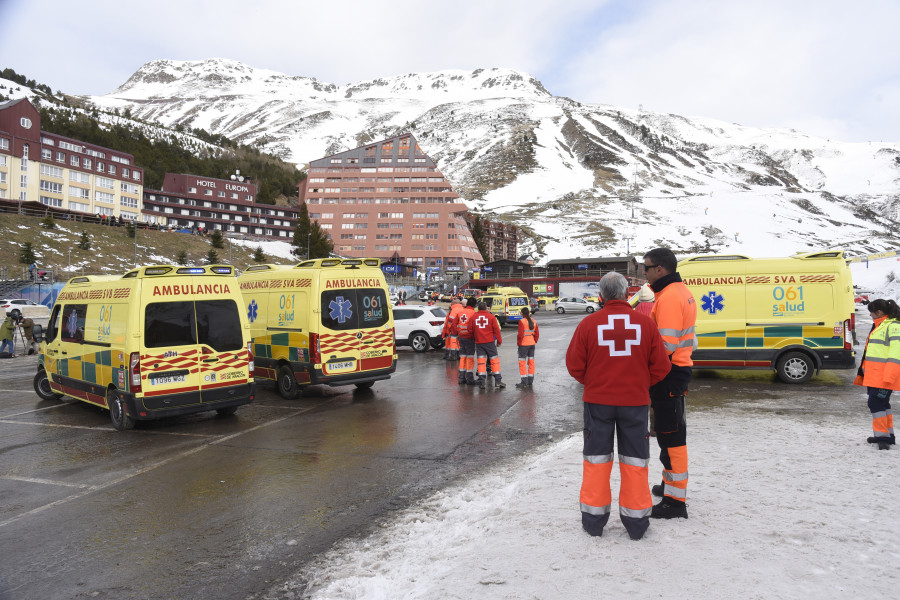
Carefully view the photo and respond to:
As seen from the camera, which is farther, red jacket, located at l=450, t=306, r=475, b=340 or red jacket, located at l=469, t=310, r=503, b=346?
red jacket, located at l=450, t=306, r=475, b=340

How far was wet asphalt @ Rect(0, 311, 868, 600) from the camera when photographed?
413 cm

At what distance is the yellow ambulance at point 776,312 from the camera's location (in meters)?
11.2

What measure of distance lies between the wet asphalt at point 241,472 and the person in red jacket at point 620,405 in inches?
76.0

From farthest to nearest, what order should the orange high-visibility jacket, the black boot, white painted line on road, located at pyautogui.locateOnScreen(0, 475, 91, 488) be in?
white painted line on road, located at pyautogui.locateOnScreen(0, 475, 91, 488), the orange high-visibility jacket, the black boot

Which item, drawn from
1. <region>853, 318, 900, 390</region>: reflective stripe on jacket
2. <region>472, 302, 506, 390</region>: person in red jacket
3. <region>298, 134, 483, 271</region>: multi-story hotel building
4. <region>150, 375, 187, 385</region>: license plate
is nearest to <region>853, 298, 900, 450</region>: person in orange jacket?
<region>853, 318, 900, 390</region>: reflective stripe on jacket

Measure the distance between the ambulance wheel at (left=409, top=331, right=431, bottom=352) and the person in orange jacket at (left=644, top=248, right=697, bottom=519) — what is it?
51.5ft

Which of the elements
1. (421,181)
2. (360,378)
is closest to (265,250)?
(421,181)

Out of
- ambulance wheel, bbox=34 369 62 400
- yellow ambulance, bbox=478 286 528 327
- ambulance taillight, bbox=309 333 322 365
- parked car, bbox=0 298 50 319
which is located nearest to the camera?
ambulance taillight, bbox=309 333 322 365

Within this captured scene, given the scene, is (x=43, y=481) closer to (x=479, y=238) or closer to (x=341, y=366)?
(x=341, y=366)

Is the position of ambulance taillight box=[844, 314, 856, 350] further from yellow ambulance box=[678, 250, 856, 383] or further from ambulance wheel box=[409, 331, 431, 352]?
ambulance wheel box=[409, 331, 431, 352]

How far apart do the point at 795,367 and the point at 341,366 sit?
9.13m

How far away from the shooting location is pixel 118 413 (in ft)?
27.7

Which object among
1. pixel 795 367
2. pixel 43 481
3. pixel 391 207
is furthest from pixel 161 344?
pixel 391 207

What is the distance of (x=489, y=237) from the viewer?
455ft
